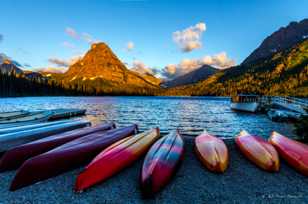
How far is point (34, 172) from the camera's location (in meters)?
4.44

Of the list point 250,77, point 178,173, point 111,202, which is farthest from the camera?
point 250,77

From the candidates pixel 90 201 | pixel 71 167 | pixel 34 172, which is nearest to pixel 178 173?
pixel 90 201

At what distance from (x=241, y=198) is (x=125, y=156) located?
308 centimetres

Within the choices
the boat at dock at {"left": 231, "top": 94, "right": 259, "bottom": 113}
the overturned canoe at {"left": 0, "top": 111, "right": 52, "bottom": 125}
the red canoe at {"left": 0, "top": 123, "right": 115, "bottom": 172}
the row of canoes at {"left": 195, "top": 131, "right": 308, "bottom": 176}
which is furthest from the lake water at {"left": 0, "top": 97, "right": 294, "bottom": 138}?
the red canoe at {"left": 0, "top": 123, "right": 115, "bottom": 172}

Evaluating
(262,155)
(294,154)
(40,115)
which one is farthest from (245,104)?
(40,115)

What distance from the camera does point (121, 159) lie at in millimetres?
5152

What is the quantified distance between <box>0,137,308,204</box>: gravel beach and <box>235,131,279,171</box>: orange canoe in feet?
0.69

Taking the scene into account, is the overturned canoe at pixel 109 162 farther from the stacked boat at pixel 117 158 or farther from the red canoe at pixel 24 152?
the red canoe at pixel 24 152

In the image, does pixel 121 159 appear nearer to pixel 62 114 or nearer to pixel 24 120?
pixel 24 120

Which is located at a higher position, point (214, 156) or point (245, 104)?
point (245, 104)

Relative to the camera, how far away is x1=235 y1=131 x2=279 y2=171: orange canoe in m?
5.07

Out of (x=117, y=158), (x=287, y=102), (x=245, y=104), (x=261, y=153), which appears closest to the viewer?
(x=117, y=158)

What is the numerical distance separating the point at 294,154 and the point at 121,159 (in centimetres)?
513

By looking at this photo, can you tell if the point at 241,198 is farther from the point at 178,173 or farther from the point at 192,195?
the point at 178,173
